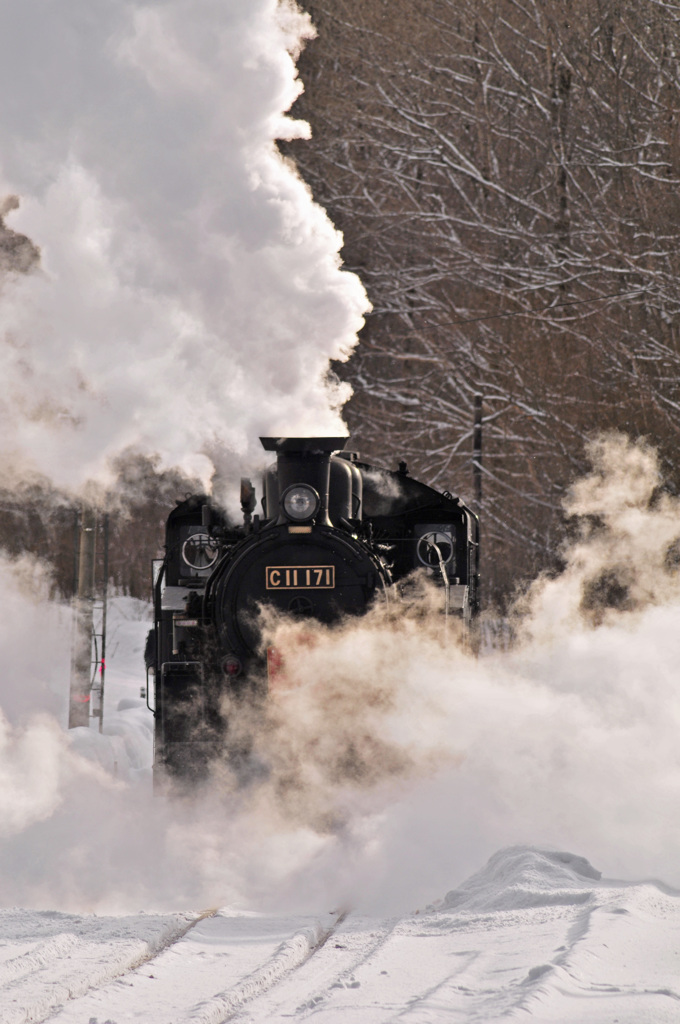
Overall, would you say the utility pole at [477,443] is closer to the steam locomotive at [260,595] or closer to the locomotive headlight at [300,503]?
the steam locomotive at [260,595]

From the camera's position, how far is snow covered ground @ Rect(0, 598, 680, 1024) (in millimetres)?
3859

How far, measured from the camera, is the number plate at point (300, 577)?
8156 millimetres

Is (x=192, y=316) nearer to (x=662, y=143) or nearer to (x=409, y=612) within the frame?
(x=409, y=612)

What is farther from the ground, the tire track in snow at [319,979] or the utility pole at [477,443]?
the utility pole at [477,443]

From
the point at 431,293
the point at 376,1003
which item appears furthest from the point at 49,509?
the point at 376,1003

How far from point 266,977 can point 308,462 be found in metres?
4.47

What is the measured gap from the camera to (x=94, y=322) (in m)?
10.7

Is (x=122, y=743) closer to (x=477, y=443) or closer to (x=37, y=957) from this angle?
(x=37, y=957)

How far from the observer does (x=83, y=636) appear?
11516mm

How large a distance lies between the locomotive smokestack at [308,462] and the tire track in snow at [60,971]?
148 inches

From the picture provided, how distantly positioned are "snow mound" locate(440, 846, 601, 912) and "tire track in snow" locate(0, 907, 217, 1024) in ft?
4.86

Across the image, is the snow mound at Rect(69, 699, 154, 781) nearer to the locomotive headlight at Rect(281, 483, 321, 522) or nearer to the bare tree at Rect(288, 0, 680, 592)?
the locomotive headlight at Rect(281, 483, 321, 522)

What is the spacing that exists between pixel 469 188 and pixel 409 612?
772 inches

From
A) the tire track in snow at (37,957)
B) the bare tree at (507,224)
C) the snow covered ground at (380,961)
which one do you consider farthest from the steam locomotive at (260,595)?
the bare tree at (507,224)
